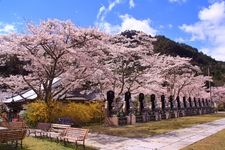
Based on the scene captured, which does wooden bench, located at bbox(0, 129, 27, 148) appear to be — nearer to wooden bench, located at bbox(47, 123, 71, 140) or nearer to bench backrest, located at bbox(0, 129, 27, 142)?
bench backrest, located at bbox(0, 129, 27, 142)

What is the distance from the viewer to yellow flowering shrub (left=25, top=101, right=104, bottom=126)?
2352cm

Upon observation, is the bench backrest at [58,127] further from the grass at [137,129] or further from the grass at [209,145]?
the grass at [209,145]

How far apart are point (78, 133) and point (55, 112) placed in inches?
364

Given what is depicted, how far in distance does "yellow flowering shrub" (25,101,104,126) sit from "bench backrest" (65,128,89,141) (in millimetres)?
7731

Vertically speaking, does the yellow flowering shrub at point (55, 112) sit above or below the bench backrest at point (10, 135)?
above

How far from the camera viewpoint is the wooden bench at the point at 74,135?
15312mm

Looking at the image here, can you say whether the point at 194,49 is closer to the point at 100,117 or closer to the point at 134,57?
the point at 134,57

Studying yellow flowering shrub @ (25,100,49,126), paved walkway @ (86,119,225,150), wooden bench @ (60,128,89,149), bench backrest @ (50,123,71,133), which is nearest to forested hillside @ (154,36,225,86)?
yellow flowering shrub @ (25,100,49,126)

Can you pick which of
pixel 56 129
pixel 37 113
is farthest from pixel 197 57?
pixel 56 129

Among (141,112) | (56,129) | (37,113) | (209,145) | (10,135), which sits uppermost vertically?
(141,112)

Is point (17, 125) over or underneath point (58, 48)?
underneath

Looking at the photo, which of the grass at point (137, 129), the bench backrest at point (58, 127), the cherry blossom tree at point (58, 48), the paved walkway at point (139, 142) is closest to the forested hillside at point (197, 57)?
the grass at point (137, 129)

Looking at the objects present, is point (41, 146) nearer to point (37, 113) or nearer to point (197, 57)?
point (37, 113)

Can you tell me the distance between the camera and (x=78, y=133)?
51.5 ft
